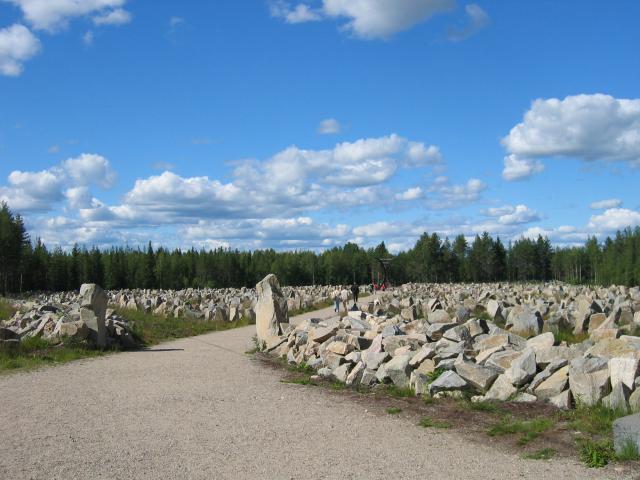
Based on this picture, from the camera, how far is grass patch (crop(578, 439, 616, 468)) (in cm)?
613

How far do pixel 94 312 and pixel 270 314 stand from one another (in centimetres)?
465

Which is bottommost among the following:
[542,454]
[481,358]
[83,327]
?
[542,454]

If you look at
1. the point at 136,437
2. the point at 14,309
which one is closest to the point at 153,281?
the point at 14,309

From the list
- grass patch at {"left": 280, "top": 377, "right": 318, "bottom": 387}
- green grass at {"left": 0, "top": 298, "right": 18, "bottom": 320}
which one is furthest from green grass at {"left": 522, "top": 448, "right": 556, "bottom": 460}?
green grass at {"left": 0, "top": 298, "right": 18, "bottom": 320}

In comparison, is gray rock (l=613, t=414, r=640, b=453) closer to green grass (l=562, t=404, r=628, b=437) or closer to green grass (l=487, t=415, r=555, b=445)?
green grass (l=562, t=404, r=628, b=437)

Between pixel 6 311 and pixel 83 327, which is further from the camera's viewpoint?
pixel 6 311

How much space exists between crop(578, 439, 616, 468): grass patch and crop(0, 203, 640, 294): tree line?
185 feet

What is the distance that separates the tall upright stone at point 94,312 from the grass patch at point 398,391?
29.2ft

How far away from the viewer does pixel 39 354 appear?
1440 centimetres

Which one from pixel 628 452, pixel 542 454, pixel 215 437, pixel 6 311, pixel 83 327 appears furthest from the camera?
pixel 6 311

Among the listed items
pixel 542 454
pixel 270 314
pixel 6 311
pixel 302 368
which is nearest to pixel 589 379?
pixel 542 454

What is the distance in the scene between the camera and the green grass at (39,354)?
519 inches

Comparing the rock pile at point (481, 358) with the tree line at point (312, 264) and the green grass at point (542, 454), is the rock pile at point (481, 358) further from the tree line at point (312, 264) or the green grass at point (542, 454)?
the tree line at point (312, 264)

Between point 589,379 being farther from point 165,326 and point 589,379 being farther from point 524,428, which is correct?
point 165,326
